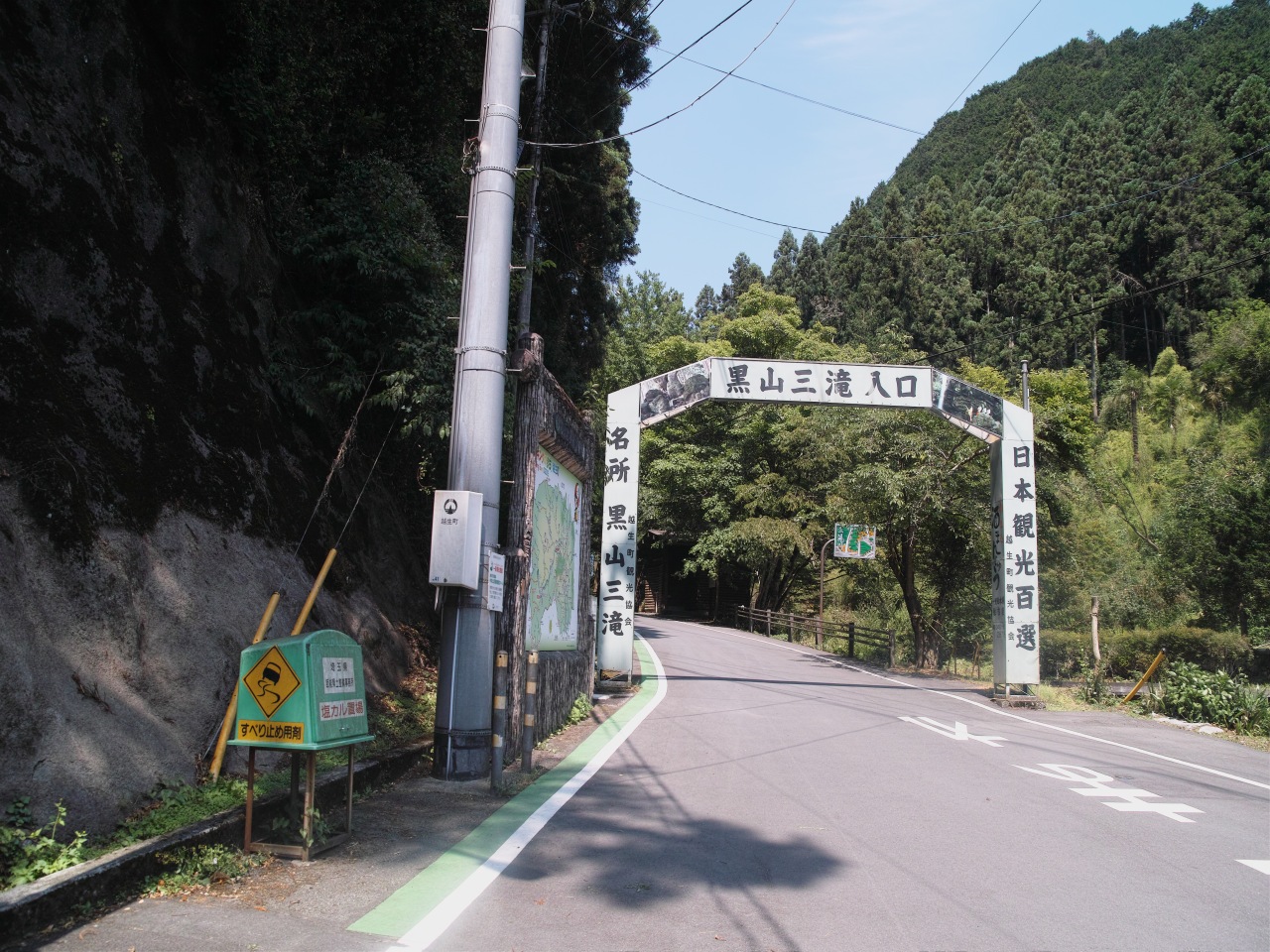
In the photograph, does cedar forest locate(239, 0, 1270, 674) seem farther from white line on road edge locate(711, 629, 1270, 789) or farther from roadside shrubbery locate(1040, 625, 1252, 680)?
white line on road edge locate(711, 629, 1270, 789)

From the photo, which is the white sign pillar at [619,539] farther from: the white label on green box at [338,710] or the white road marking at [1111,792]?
the white label on green box at [338,710]

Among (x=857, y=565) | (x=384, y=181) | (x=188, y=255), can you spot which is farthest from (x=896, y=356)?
(x=188, y=255)

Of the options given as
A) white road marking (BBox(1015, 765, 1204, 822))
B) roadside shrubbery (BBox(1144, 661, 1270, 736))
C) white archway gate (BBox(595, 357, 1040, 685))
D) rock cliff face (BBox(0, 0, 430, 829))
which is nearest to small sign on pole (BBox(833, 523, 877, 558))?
white archway gate (BBox(595, 357, 1040, 685))

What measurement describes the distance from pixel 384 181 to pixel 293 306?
2.13m

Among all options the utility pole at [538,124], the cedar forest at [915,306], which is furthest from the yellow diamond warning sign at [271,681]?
the utility pole at [538,124]

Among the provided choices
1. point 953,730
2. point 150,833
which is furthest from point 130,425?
point 953,730

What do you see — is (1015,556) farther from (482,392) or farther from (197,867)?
(197,867)

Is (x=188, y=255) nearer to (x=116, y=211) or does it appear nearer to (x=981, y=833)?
(x=116, y=211)

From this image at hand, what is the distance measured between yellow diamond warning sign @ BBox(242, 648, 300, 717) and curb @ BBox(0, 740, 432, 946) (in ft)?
2.47

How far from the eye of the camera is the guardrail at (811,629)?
28000 mm

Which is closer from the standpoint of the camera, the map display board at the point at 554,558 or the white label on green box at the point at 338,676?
the white label on green box at the point at 338,676

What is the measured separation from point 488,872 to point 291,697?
1577mm

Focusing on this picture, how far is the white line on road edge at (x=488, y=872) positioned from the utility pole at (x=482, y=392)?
38.3 inches

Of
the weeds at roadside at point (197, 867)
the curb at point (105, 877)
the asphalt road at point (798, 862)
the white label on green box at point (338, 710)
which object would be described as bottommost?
the asphalt road at point (798, 862)
